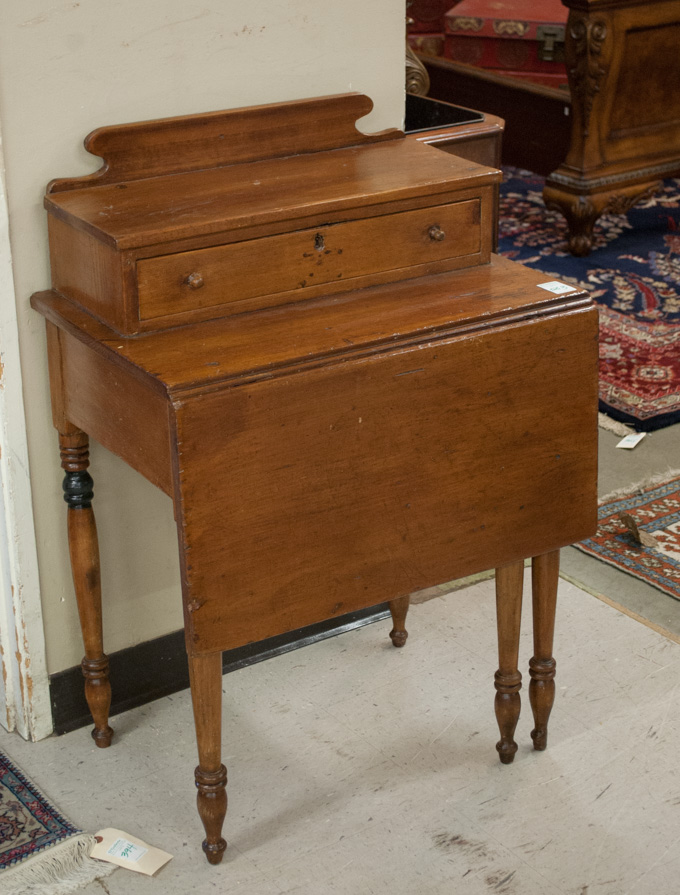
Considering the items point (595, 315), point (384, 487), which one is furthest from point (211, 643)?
point (595, 315)

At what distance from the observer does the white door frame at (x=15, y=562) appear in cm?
204

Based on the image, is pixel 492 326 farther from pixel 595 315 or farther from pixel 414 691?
pixel 414 691

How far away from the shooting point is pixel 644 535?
9.75 ft

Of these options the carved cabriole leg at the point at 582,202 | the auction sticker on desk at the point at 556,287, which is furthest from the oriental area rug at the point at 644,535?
the carved cabriole leg at the point at 582,202

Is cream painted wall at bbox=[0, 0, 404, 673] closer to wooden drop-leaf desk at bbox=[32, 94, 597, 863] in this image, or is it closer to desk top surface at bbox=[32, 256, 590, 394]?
wooden drop-leaf desk at bbox=[32, 94, 597, 863]

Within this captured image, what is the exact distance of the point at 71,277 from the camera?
1962mm

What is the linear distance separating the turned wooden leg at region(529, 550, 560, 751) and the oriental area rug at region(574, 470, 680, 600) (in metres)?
0.66

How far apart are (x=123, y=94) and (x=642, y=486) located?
1775 mm

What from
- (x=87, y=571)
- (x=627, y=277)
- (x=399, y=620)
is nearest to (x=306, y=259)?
(x=87, y=571)

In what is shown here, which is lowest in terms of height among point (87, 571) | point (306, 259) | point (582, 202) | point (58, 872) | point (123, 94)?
point (58, 872)

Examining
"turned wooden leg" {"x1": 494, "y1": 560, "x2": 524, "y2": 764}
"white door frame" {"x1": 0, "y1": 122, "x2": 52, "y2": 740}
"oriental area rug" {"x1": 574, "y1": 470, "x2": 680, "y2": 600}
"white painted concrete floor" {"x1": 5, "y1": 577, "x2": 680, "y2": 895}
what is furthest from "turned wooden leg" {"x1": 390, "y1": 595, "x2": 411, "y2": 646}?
"white door frame" {"x1": 0, "y1": 122, "x2": 52, "y2": 740}

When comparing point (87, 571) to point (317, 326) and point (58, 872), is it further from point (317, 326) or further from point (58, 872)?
point (317, 326)

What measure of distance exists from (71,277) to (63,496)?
423 millimetres

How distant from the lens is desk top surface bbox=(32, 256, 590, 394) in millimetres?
1730
